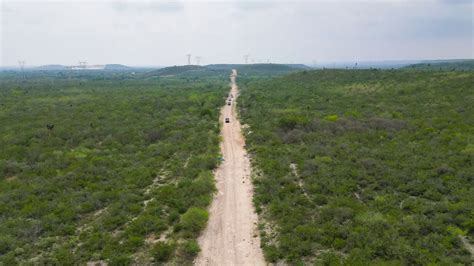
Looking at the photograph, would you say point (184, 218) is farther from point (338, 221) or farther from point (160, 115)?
point (160, 115)

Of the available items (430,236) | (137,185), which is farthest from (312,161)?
(137,185)

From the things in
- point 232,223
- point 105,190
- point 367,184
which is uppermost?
point 367,184

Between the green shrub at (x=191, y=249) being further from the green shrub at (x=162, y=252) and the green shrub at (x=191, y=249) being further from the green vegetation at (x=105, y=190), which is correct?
the green shrub at (x=162, y=252)

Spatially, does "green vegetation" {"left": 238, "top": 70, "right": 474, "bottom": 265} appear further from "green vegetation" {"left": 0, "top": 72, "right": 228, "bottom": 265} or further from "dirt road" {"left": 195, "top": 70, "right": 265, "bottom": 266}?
"green vegetation" {"left": 0, "top": 72, "right": 228, "bottom": 265}

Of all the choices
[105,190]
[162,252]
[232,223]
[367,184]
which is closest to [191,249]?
[162,252]

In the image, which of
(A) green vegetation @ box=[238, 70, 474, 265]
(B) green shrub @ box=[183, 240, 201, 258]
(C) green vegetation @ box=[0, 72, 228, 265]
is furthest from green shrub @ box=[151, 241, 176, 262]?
(A) green vegetation @ box=[238, 70, 474, 265]

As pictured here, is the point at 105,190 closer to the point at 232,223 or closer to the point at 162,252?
the point at 162,252
